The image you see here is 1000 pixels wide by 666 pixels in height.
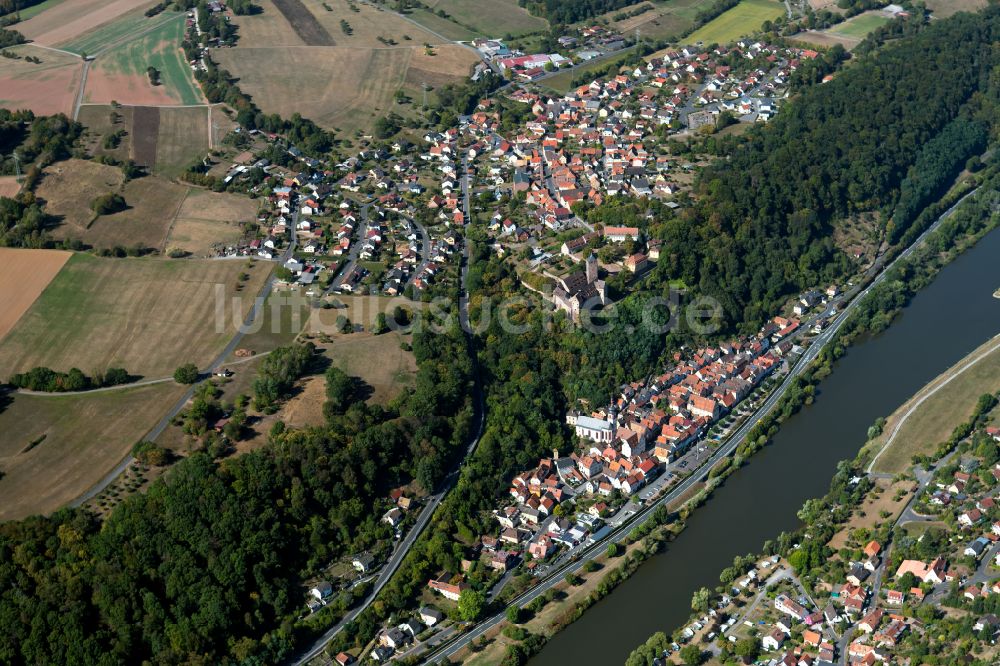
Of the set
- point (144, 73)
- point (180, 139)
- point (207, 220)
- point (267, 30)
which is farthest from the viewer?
point (267, 30)

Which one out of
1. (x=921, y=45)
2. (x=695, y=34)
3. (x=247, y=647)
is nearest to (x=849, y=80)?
(x=921, y=45)

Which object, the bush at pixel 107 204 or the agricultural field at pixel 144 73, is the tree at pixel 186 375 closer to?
the bush at pixel 107 204

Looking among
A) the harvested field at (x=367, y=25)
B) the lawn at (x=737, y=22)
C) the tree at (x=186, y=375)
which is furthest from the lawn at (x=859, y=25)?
the tree at (x=186, y=375)

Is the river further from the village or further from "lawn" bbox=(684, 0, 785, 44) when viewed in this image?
"lawn" bbox=(684, 0, 785, 44)

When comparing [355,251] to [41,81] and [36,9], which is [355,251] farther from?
[36,9]

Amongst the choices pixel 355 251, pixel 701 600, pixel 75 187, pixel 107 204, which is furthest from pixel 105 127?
pixel 701 600

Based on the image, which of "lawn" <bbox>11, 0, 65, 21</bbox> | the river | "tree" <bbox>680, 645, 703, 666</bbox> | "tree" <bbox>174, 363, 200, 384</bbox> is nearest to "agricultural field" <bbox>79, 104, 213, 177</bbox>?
"lawn" <bbox>11, 0, 65, 21</bbox>

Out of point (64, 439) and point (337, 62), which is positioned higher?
point (337, 62)
